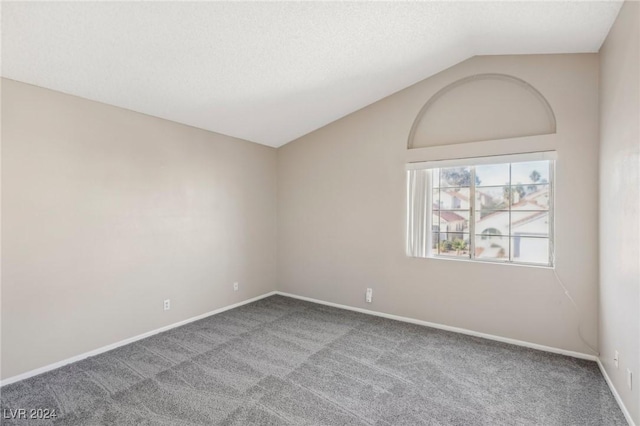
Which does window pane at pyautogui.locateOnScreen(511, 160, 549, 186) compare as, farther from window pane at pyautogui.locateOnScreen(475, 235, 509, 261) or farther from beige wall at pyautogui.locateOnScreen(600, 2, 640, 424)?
window pane at pyautogui.locateOnScreen(475, 235, 509, 261)

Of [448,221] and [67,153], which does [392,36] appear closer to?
[448,221]

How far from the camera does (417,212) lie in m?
3.83

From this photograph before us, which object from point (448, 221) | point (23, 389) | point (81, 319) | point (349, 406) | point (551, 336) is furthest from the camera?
point (448, 221)

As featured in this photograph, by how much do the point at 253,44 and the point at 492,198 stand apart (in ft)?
9.71

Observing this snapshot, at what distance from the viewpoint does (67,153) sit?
110 inches

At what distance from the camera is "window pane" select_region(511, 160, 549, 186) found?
10.6 ft

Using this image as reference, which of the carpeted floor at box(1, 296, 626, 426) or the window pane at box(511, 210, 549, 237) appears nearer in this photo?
the carpeted floor at box(1, 296, 626, 426)

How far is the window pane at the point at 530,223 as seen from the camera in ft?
10.6

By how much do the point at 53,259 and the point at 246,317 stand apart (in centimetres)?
214

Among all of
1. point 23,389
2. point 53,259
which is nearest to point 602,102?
point 53,259

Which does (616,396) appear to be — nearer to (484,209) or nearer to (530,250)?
(530,250)

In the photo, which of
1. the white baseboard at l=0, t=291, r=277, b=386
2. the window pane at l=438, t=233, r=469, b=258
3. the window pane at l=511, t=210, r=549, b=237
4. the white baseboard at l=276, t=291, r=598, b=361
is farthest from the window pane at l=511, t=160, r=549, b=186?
the white baseboard at l=0, t=291, r=277, b=386

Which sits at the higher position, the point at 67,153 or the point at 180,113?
the point at 180,113

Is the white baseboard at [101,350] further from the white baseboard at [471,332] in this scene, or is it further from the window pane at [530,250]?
the window pane at [530,250]
